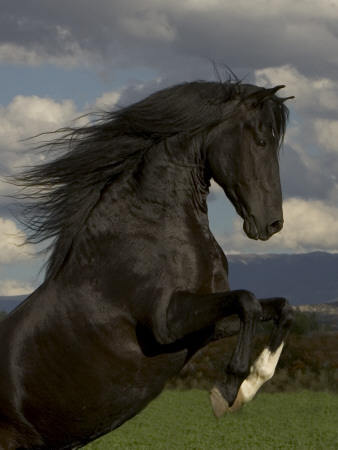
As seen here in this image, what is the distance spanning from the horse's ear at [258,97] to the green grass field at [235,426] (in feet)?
25.2

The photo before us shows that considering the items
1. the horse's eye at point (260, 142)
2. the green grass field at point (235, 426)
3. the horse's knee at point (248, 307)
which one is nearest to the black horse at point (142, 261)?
the horse's eye at point (260, 142)

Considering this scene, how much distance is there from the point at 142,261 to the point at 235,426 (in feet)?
32.0

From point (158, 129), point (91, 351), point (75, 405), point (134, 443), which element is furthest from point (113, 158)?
point (134, 443)

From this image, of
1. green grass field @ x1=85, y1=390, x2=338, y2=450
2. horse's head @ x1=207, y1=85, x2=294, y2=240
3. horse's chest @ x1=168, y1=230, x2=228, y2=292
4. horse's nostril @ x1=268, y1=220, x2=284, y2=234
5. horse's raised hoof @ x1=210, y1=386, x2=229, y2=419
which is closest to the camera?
horse's raised hoof @ x1=210, y1=386, x2=229, y2=419

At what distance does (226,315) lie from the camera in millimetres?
5789

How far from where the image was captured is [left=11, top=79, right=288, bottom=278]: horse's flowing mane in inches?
250

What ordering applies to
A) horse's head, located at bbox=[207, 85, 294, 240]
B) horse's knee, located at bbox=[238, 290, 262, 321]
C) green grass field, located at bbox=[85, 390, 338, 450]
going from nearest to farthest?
horse's knee, located at bbox=[238, 290, 262, 321]
horse's head, located at bbox=[207, 85, 294, 240]
green grass field, located at bbox=[85, 390, 338, 450]

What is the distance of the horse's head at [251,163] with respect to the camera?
6188 mm

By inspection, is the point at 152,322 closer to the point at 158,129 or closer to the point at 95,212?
the point at 95,212

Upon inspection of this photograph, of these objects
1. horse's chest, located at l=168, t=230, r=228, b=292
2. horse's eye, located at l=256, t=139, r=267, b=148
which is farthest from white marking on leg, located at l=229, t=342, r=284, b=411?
horse's eye, located at l=256, t=139, r=267, b=148

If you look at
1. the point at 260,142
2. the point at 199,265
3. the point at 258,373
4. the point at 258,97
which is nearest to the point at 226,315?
the point at 199,265

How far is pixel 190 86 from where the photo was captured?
6.48 m

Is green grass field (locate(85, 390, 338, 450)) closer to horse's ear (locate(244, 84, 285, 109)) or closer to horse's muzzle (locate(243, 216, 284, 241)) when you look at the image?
horse's muzzle (locate(243, 216, 284, 241))

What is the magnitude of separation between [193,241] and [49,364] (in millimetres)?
1371
